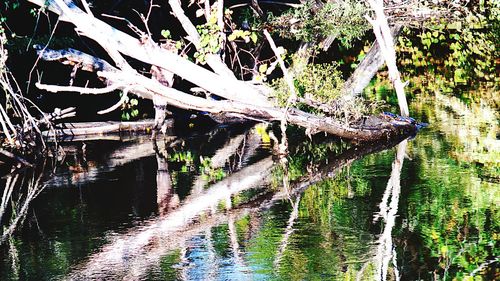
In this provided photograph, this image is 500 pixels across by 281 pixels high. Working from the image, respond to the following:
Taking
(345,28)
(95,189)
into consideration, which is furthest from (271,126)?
(95,189)

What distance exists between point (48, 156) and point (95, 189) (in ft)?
11.3

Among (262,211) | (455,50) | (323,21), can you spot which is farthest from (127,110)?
(455,50)

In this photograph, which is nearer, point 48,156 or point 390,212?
point 390,212

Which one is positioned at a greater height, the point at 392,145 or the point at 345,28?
the point at 345,28

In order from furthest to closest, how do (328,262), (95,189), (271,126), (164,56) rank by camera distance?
(271,126)
(164,56)
(95,189)
(328,262)

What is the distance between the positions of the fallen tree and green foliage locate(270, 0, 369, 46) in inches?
101

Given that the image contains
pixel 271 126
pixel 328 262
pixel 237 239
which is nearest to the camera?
pixel 328 262

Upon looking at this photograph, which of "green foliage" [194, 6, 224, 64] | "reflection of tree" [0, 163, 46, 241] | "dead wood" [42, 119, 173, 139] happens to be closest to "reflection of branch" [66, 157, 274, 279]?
"reflection of tree" [0, 163, 46, 241]

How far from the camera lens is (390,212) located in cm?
1077

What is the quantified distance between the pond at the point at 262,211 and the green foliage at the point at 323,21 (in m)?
2.96

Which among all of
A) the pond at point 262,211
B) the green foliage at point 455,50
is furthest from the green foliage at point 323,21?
the green foliage at point 455,50

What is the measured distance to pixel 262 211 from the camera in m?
11.2

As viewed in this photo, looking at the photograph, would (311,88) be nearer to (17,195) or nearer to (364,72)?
(364,72)

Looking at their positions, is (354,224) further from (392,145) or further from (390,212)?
(392,145)
